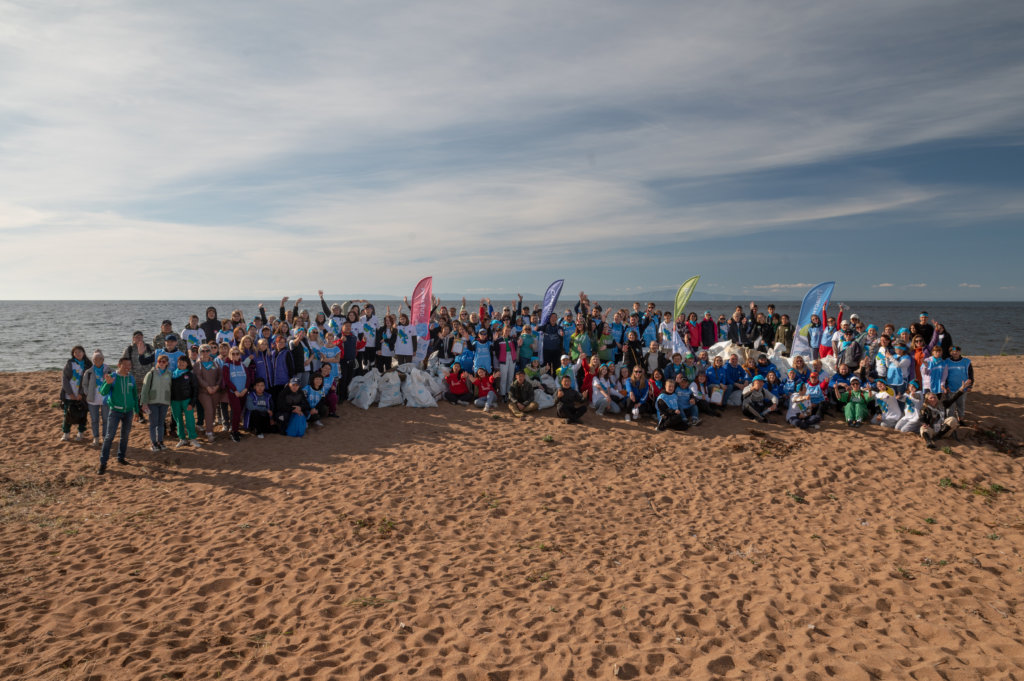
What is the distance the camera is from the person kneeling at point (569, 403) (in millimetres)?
12023

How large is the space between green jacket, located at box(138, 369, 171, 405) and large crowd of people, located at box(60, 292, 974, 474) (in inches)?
0.8

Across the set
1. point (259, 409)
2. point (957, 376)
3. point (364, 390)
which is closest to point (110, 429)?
point (259, 409)

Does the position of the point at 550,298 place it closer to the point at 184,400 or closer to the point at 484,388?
the point at 484,388

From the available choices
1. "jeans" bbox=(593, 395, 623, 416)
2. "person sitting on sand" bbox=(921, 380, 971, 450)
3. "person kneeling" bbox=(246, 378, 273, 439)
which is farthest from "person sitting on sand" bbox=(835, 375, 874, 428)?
"person kneeling" bbox=(246, 378, 273, 439)

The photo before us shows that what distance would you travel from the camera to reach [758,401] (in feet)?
39.7

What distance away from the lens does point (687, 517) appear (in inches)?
325

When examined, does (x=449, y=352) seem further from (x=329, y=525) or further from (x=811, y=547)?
(x=811, y=547)

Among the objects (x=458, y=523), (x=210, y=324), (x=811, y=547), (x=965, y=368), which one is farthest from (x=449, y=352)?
(x=965, y=368)

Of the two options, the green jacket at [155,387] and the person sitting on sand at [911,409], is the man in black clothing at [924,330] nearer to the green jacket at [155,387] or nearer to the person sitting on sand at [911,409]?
the person sitting on sand at [911,409]

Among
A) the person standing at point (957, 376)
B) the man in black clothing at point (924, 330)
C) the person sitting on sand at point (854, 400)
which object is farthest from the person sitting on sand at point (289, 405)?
the man in black clothing at point (924, 330)

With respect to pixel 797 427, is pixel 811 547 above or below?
below

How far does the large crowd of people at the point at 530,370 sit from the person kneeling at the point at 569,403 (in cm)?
3

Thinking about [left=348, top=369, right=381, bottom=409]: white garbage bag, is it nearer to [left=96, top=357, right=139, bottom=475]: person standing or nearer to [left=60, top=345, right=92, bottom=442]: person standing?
[left=96, top=357, right=139, bottom=475]: person standing

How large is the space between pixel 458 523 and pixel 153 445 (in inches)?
254
